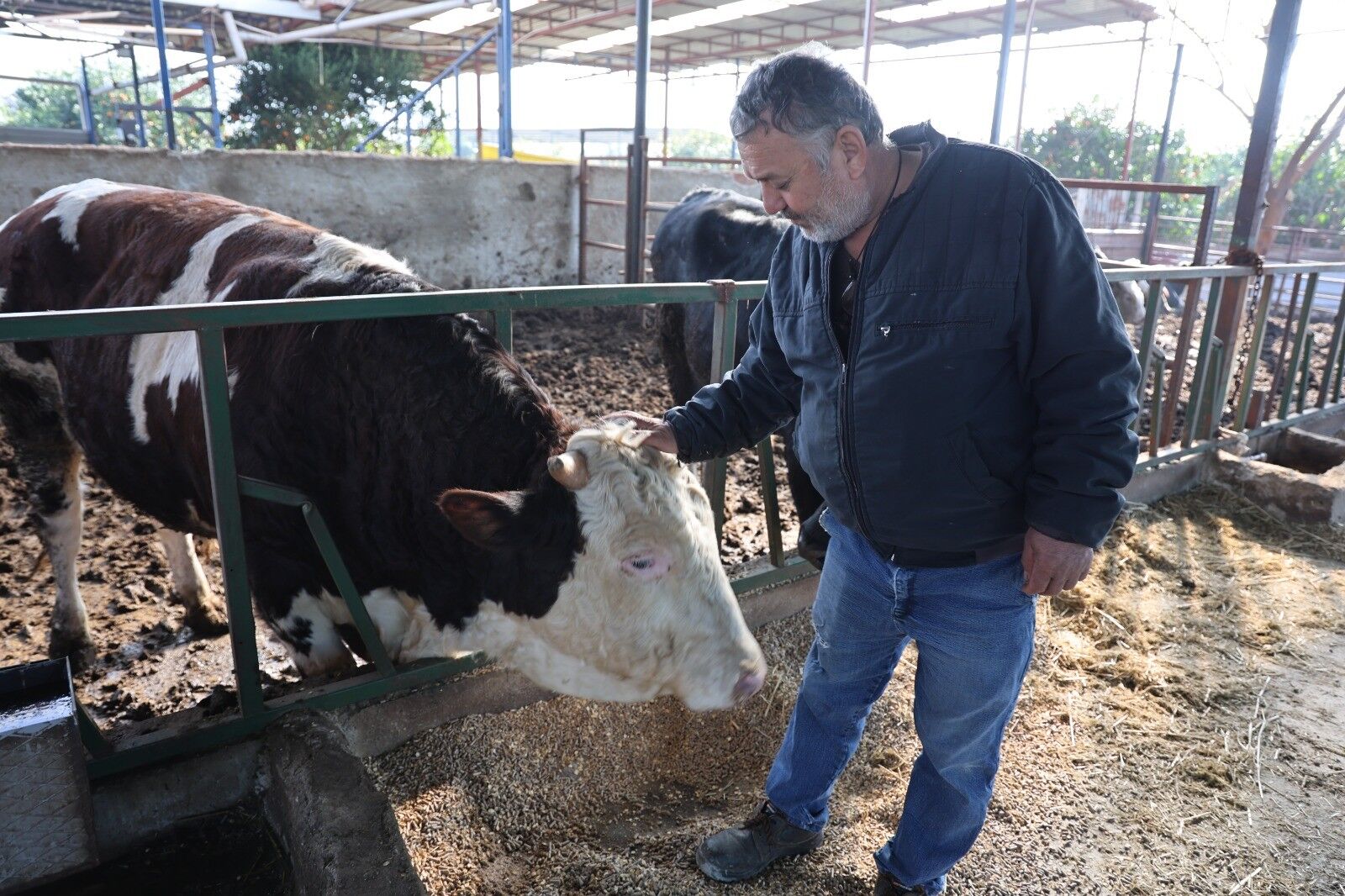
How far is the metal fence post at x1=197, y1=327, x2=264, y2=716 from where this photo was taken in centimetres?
199

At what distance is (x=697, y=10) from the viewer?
508 inches

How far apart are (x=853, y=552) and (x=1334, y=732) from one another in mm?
2066

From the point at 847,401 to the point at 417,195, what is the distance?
7814 millimetres

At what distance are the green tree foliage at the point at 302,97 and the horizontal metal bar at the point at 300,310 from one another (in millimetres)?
12644

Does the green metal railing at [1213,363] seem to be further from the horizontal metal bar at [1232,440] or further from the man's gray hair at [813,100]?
the man's gray hair at [813,100]

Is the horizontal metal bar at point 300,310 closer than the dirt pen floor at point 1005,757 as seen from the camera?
Yes

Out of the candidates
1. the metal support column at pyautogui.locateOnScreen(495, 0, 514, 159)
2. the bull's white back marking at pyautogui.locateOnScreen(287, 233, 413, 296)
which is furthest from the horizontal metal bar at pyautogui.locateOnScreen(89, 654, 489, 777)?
the metal support column at pyautogui.locateOnScreen(495, 0, 514, 159)

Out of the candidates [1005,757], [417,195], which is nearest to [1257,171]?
[1005,757]

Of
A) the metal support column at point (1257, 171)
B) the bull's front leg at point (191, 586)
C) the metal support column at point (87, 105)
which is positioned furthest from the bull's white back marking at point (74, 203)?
the metal support column at point (87, 105)

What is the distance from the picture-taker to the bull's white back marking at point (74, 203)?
320 cm

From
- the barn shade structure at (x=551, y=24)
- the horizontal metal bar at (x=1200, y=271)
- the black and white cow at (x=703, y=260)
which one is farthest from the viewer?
the barn shade structure at (x=551, y=24)

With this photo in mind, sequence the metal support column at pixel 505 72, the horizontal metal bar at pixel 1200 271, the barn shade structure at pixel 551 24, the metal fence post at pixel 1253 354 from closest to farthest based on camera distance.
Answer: the horizontal metal bar at pixel 1200 271
the metal fence post at pixel 1253 354
the metal support column at pixel 505 72
the barn shade structure at pixel 551 24

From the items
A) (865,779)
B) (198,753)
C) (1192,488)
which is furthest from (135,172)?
(1192,488)

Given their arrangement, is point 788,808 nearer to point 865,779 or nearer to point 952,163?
point 865,779
